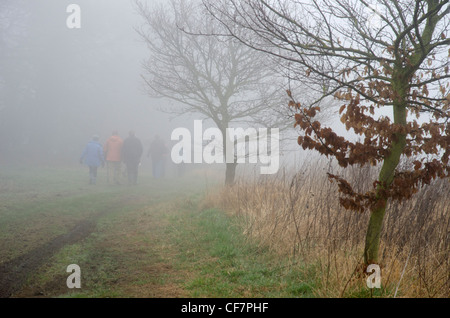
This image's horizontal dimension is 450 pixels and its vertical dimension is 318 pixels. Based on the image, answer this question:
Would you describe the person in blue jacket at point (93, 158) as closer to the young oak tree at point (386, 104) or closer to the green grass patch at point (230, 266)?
the green grass patch at point (230, 266)

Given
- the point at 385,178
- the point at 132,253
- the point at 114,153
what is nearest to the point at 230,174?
the point at 132,253

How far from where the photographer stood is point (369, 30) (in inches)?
154

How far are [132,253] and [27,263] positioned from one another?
1.54 meters

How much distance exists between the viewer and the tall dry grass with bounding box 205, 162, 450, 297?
3791mm

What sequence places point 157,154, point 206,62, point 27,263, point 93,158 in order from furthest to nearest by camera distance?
point 157,154
point 93,158
point 206,62
point 27,263

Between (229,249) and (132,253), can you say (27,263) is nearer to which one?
(132,253)

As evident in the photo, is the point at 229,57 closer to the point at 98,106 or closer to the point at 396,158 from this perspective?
the point at 396,158

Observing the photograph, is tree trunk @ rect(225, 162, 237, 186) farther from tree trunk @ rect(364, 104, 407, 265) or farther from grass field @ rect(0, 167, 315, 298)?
tree trunk @ rect(364, 104, 407, 265)

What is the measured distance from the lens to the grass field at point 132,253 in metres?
4.26

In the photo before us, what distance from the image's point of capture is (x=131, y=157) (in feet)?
50.1

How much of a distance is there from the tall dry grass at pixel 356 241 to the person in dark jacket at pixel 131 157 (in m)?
9.10

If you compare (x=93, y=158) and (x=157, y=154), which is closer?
(x=93, y=158)

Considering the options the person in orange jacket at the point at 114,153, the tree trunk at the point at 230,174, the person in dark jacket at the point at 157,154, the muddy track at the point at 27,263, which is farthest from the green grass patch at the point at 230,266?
the person in dark jacket at the point at 157,154

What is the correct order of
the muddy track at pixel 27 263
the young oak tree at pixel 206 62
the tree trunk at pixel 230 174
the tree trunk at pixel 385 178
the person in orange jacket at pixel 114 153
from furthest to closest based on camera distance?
1. the person in orange jacket at pixel 114 153
2. the tree trunk at pixel 230 174
3. the young oak tree at pixel 206 62
4. the muddy track at pixel 27 263
5. the tree trunk at pixel 385 178
